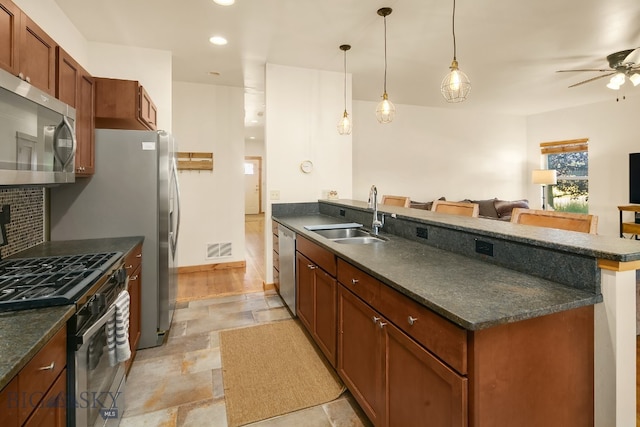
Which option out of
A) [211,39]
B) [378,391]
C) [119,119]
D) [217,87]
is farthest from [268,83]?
[378,391]

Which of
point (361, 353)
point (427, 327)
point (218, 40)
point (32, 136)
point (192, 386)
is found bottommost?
point (192, 386)

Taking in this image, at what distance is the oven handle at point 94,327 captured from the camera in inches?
47.3

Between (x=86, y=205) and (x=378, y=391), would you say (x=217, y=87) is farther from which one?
(x=378, y=391)

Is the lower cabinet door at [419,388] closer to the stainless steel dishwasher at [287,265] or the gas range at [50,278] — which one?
the gas range at [50,278]

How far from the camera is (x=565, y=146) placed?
6371mm

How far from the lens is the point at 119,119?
276cm

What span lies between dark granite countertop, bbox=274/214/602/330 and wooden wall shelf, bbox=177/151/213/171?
3.35 m

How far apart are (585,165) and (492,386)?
688cm

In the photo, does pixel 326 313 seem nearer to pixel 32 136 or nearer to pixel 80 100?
pixel 32 136

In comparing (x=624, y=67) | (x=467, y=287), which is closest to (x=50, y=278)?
(x=467, y=287)

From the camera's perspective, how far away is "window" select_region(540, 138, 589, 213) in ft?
20.2

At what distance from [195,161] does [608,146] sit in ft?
22.4

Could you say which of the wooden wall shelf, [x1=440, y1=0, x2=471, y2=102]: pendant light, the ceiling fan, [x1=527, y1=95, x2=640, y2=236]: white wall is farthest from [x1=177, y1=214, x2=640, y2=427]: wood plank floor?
[x1=527, y1=95, x2=640, y2=236]: white wall

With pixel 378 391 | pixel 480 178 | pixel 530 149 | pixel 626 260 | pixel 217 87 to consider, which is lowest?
pixel 378 391
